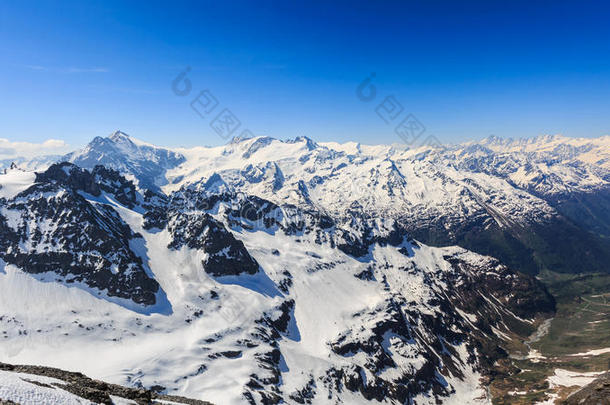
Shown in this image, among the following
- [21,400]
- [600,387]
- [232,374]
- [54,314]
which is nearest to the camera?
[21,400]

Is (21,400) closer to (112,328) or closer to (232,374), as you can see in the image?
(232,374)

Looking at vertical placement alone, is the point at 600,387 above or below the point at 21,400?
below

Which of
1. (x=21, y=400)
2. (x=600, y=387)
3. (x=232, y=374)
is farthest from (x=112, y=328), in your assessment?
(x=600, y=387)

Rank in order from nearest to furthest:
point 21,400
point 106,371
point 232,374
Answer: point 21,400, point 106,371, point 232,374

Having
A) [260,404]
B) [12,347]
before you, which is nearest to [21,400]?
[260,404]

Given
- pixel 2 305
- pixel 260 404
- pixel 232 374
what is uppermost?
pixel 2 305

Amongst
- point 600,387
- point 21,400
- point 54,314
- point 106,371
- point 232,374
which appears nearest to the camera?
point 21,400

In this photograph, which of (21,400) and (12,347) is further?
(12,347)

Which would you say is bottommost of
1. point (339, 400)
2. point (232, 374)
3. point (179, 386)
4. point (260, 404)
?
point (339, 400)

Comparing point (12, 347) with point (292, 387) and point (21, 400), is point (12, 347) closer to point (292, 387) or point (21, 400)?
point (292, 387)
